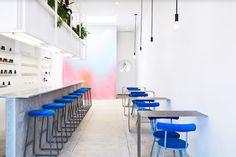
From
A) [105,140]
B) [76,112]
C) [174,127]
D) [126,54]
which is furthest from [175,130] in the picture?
[126,54]

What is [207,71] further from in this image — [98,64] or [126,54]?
[126,54]

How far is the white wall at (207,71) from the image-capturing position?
8.80 feet

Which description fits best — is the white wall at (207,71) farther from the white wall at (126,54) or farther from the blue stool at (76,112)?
the white wall at (126,54)

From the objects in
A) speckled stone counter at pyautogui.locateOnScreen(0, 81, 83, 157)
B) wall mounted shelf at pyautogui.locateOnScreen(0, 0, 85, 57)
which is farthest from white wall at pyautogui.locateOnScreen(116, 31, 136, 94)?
speckled stone counter at pyautogui.locateOnScreen(0, 81, 83, 157)

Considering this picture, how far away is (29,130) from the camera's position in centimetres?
373

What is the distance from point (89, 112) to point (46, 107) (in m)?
4.16

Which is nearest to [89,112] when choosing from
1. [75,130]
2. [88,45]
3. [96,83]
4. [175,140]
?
[75,130]

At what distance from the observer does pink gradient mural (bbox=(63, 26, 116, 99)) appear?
38.3ft

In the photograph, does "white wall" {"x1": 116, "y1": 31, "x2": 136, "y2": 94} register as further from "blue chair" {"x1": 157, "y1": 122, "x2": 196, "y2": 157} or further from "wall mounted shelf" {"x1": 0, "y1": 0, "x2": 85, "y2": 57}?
"blue chair" {"x1": 157, "y1": 122, "x2": 196, "y2": 157}

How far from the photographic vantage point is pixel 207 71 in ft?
10.7

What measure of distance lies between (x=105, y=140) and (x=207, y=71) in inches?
96.7

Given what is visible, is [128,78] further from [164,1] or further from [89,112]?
[164,1]

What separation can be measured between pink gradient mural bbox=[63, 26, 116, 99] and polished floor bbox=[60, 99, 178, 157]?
4.69 metres

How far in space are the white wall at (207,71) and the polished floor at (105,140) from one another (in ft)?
3.19
